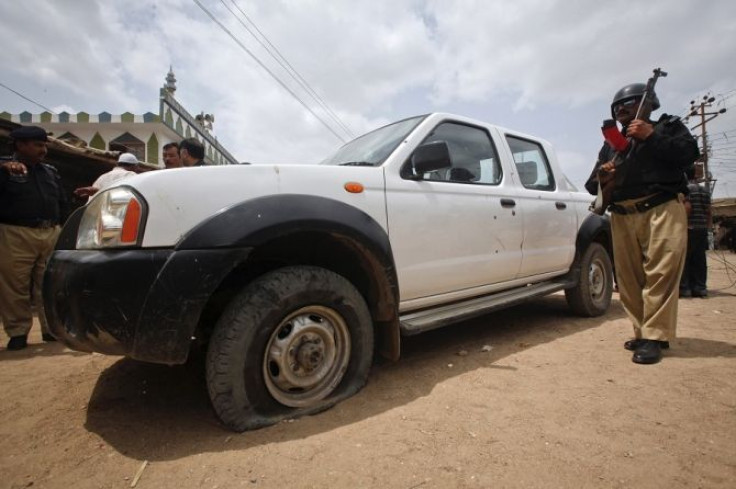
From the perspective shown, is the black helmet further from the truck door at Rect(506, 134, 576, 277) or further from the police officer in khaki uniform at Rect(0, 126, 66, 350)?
the police officer in khaki uniform at Rect(0, 126, 66, 350)

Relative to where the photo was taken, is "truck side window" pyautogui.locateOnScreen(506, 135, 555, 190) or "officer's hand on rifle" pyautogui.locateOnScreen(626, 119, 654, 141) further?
"truck side window" pyautogui.locateOnScreen(506, 135, 555, 190)

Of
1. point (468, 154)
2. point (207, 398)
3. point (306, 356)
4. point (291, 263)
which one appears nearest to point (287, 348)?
point (306, 356)

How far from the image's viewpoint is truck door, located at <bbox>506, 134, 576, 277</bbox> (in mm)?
3174

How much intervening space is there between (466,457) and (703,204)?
677 centimetres

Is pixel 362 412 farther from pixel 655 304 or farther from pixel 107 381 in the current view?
pixel 655 304

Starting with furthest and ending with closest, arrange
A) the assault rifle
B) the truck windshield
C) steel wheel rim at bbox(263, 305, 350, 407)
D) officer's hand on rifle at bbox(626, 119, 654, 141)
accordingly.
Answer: the assault rifle → officer's hand on rifle at bbox(626, 119, 654, 141) → the truck windshield → steel wheel rim at bbox(263, 305, 350, 407)

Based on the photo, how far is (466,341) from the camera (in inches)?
126

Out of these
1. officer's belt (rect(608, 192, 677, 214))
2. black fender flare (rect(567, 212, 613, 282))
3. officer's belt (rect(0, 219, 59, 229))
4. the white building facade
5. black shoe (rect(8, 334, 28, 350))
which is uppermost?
the white building facade

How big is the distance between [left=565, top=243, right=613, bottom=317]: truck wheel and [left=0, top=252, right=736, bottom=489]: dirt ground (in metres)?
1.07

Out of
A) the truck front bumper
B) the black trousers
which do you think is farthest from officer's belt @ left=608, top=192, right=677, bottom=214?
the black trousers

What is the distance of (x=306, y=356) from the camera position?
1856mm

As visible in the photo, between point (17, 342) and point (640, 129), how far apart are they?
5.41 m

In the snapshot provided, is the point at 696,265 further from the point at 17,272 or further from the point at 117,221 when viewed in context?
the point at 17,272

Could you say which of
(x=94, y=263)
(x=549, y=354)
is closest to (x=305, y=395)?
(x=94, y=263)
